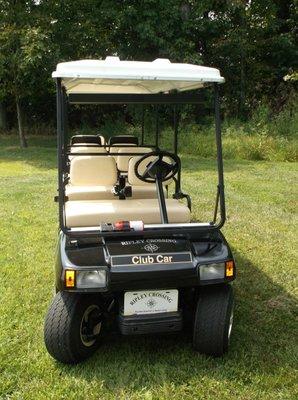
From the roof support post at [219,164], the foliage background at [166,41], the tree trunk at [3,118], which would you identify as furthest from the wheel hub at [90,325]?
the tree trunk at [3,118]

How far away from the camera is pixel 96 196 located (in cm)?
422

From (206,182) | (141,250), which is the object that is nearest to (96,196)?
(141,250)

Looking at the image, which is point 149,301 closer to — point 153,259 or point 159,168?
point 153,259

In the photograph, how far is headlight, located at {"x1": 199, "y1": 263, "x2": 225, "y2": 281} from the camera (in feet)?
9.61

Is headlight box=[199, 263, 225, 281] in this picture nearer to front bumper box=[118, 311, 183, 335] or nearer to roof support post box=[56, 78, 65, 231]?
front bumper box=[118, 311, 183, 335]

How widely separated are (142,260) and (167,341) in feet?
2.40

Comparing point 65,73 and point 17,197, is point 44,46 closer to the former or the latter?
point 17,197

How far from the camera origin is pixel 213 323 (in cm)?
299

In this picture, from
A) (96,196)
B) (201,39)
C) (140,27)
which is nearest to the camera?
(96,196)

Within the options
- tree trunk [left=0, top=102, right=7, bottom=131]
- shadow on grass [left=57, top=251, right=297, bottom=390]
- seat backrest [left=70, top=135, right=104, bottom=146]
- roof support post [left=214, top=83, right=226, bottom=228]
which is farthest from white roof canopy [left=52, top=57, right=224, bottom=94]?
tree trunk [left=0, top=102, right=7, bottom=131]

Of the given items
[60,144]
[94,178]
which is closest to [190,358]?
[60,144]

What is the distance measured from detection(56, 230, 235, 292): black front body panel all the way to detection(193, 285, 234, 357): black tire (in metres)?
0.16

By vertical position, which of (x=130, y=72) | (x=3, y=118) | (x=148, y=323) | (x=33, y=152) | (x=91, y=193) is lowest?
(x=3, y=118)

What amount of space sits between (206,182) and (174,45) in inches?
311
